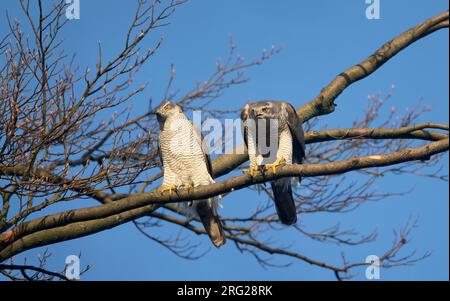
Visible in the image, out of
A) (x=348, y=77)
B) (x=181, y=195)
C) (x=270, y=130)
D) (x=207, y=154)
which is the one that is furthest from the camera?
(x=348, y=77)

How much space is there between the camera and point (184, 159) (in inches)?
325

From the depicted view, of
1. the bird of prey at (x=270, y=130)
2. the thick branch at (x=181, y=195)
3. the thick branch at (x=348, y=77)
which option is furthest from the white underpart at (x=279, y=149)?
the thick branch at (x=181, y=195)

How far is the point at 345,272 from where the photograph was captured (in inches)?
368

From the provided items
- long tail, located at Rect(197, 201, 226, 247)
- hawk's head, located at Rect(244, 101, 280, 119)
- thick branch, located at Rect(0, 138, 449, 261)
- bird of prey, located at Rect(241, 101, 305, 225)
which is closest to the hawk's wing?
bird of prey, located at Rect(241, 101, 305, 225)

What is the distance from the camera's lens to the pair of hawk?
26.6ft

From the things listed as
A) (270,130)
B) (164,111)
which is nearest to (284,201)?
(270,130)

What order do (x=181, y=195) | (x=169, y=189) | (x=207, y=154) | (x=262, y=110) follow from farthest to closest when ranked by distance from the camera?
(x=207, y=154) → (x=262, y=110) → (x=169, y=189) → (x=181, y=195)

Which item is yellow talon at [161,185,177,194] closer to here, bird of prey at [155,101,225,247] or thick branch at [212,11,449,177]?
bird of prey at [155,101,225,247]

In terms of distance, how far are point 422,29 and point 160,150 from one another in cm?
369

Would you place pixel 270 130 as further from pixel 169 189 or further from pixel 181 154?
pixel 169 189

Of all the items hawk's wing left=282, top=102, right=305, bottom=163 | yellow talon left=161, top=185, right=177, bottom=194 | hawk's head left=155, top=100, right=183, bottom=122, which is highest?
hawk's head left=155, top=100, right=183, bottom=122

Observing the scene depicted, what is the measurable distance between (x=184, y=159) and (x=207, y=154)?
1.04 feet
